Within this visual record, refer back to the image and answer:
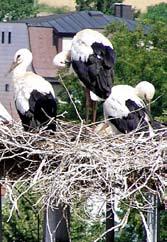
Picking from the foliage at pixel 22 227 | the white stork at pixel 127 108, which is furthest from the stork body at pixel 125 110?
the foliage at pixel 22 227

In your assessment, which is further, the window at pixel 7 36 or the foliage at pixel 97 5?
the foliage at pixel 97 5

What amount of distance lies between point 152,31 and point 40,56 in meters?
22.4

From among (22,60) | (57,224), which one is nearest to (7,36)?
(22,60)

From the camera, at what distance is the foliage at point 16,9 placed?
7519 cm

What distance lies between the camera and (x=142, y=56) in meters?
33.0

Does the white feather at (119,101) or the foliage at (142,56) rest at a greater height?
the white feather at (119,101)

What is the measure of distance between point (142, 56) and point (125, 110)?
2449cm

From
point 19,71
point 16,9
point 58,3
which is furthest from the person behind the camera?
point 58,3

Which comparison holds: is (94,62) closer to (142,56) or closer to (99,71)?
(99,71)

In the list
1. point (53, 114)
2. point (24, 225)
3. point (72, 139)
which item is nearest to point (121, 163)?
point (72, 139)

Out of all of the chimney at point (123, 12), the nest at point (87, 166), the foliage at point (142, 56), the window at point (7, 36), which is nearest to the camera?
the nest at point (87, 166)

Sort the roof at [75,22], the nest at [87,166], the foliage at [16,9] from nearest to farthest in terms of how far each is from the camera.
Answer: the nest at [87,166]
the roof at [75,22]
the foliage at [16,9]

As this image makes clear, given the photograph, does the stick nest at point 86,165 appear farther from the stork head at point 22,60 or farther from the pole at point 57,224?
the stork head at point 22,60

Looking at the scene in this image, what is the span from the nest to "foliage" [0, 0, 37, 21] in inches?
2661
